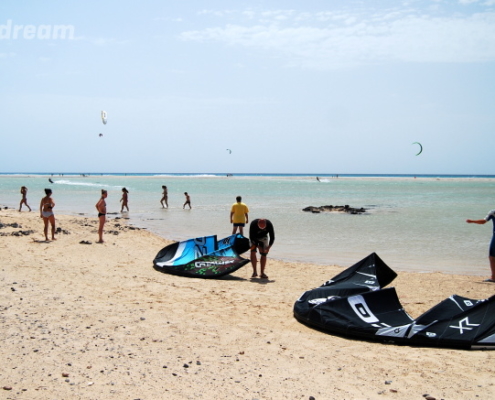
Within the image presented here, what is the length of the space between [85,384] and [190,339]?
4.65 feet

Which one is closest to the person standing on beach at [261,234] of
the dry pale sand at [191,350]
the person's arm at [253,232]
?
the person's arm at [253,232]

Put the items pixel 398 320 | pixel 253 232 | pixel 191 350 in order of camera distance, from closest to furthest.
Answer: pixel 191 350 < pixel 398 320 < pixel 253 232

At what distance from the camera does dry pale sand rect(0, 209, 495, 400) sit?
3986 mm

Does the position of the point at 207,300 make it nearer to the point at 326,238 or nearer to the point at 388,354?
the point at 388,354

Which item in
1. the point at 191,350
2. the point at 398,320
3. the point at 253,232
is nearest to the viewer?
the point at 191,350

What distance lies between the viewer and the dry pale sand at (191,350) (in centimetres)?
399

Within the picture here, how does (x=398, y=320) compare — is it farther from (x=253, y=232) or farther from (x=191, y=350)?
(x=253, y=232)

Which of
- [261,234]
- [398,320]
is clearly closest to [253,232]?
[261,234]

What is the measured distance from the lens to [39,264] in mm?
9039

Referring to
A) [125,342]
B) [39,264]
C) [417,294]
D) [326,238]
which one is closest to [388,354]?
[125,342]

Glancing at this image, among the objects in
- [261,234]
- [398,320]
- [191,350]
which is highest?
[261,234]

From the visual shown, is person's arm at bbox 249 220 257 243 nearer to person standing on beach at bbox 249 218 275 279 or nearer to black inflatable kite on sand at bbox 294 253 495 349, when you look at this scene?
person standing on beach at bbox 249 218 275 279

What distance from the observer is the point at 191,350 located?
484cm

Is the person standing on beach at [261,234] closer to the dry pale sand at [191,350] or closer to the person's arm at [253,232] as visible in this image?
the person's arm at [253,232]
